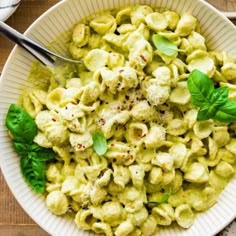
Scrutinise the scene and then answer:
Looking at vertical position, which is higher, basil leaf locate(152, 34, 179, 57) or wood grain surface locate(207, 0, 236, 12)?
wood grain surface locate(207, 0, 236, 12)

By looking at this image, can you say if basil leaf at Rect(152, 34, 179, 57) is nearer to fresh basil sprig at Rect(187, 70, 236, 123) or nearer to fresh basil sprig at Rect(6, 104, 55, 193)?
fresh basil sprig at Rect(187, 70, 236, 123)

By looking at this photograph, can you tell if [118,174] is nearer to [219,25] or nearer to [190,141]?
[190,141]

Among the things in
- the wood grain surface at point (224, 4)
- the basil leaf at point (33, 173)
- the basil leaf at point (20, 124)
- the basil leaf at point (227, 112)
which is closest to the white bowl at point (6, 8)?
the basil leaf at point (20, 124)

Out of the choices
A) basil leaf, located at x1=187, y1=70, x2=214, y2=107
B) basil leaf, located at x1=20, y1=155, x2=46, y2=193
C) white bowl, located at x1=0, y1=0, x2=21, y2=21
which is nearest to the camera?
basil leaf, located at x1=187, y1=70, x2=214, y2=107

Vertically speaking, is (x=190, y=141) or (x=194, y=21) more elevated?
(x=194, y=21)

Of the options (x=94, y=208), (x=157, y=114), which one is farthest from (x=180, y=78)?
(x=94, y=208)

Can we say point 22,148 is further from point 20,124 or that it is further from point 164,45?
point 164,45

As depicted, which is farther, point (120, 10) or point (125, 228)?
point (120, 10)

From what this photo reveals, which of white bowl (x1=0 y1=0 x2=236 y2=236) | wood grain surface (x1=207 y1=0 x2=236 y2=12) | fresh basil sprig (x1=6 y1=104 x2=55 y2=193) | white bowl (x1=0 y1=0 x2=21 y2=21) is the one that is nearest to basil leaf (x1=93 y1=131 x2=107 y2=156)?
fresh basil sprig (x1=6 y1=104 x2=55 y2=193)
